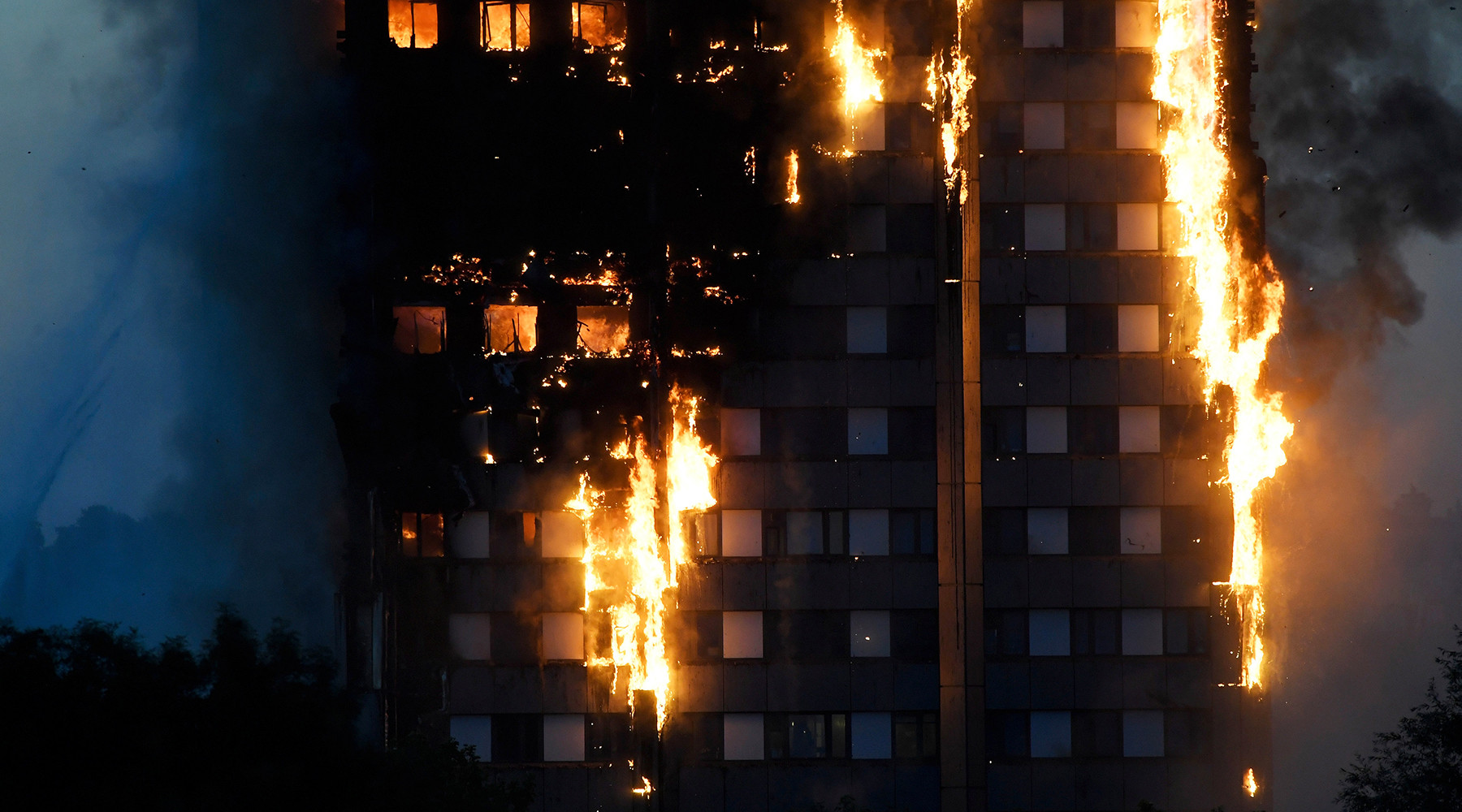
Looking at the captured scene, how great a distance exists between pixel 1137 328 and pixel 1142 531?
4.52m

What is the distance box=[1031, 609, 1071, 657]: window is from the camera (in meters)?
28.3

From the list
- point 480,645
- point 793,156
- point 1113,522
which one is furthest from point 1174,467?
point 480,645

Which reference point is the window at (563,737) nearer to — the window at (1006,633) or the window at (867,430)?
the window at (867,430)

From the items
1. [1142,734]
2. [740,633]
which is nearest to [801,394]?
[740,633]

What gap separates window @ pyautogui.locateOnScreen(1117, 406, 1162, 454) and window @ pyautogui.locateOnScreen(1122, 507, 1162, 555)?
4.41 feet

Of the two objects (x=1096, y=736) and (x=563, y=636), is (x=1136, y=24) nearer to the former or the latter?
(x=1096, y=736)

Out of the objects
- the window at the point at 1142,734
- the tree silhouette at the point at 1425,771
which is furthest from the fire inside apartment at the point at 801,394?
the tree silhouette at the point at 1425,771

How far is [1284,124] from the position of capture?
2938 centimetres

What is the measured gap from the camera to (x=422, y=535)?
28203 mm

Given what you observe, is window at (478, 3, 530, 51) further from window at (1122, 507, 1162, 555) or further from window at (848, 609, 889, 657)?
window at (1122, 507, 1162, 555)

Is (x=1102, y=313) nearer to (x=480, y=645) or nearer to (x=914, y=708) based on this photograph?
(x=914, y=708)

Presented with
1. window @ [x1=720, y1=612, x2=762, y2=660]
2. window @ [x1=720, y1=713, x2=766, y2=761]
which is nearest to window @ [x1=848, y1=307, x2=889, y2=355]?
window @ [x1=720, y1=612, x2=762, y2=660]

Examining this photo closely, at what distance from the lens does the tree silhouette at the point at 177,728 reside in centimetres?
→ 1595

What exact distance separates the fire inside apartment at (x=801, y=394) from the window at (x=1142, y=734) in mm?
335
